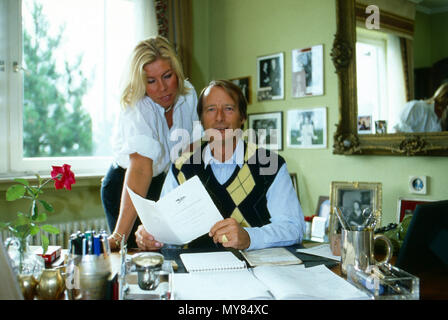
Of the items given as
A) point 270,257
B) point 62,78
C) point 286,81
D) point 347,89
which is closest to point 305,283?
point 270,257

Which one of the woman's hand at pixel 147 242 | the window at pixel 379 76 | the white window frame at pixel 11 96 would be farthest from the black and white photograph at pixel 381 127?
the white window frame at pixel 11 96

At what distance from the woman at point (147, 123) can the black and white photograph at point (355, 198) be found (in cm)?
93

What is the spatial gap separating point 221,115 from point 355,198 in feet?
3.50

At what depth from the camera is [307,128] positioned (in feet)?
8.40

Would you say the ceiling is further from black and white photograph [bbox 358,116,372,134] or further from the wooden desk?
the wooden desk

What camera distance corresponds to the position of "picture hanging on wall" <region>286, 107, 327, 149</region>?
2475 millimetres

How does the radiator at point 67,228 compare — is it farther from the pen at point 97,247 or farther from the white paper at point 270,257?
the pen at point 97,247

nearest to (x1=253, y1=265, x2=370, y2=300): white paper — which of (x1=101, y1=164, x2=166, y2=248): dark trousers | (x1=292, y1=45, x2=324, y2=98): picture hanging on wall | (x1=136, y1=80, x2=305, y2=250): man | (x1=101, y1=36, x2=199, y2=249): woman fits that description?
(x1=136, y1=80, x2=305, y2=250): man

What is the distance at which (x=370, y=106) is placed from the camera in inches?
86.8

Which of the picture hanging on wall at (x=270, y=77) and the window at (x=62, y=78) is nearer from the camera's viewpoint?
the window at (x=62, y=78)

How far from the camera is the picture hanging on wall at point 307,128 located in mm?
2475

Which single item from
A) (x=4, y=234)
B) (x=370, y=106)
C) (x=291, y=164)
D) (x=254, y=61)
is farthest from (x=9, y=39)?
(x=370, y=106)

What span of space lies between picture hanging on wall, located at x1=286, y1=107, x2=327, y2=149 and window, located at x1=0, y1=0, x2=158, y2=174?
1117 millimetres
